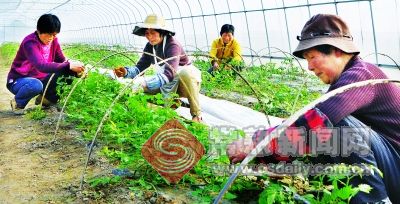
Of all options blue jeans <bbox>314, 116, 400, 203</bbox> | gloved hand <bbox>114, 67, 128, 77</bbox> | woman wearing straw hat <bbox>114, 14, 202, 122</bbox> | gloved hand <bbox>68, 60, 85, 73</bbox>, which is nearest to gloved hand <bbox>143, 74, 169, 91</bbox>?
woman wearing straw hat <bbox>114, 14, 202, 122</bbox>

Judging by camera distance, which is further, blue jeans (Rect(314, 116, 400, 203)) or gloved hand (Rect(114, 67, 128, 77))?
gloved hand (Rect(114, 67, 128, 77))

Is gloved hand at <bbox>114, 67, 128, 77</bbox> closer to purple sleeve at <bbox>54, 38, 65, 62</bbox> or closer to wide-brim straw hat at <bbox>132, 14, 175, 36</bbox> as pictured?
wide-brim straw hat at <bbox>132, 14, 175, 36</bbox>

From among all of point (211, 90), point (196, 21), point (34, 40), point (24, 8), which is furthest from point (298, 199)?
point (24, 8)

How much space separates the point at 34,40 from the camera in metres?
4.23

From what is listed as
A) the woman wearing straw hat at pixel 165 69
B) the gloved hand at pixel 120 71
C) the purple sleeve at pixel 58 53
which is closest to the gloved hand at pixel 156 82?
the woman wearing straw hat at pixel 165 69

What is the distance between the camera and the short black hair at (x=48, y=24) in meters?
3.99

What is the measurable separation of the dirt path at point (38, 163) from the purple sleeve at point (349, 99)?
1.47 meters

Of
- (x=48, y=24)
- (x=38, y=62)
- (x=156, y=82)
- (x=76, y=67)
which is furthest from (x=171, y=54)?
(x=38, y=62)

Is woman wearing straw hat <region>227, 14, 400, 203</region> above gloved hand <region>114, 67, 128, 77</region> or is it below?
below

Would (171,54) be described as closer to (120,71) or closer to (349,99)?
(120,71)

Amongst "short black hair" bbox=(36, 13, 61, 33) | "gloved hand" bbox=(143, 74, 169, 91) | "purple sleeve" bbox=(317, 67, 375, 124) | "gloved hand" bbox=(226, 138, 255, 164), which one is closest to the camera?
"purple sleeve" bbox=(317, 67, 375, 124)

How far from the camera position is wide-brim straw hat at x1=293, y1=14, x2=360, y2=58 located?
190cm

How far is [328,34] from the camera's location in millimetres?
1911

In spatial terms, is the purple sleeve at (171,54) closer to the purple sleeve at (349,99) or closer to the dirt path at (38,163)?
the dirt path at (38,163)
